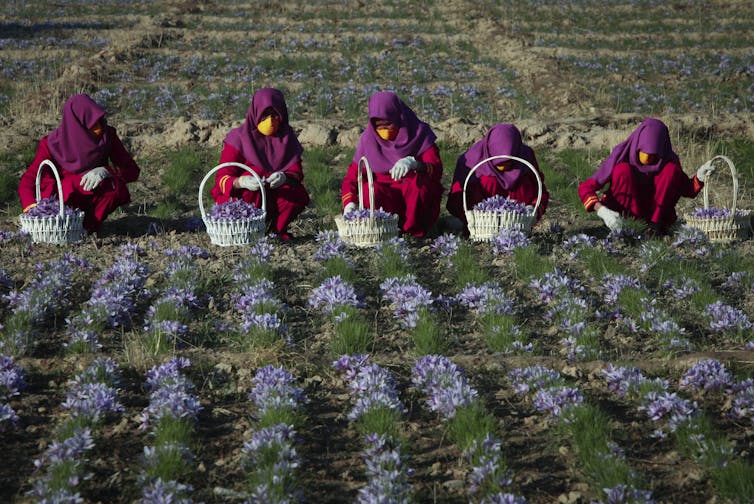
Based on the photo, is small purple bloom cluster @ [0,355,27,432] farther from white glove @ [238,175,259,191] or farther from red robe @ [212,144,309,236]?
red robe @ [212,144,309,236]

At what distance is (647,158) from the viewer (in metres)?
8.27

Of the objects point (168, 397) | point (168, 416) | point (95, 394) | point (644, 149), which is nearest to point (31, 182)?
point (95, 394)

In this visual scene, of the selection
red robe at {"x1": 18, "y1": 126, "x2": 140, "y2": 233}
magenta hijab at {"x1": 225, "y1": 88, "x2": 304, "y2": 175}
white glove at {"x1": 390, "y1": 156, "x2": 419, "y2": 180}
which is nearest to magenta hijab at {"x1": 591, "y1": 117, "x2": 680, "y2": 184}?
white glove at {"x1": 390, "y1": 156, "x2": 419, "y2": 180}

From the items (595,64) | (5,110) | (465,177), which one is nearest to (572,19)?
(595,64)

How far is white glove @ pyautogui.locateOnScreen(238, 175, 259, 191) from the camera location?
7.84 metres

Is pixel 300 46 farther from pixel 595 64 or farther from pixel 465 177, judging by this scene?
pixel 465 177

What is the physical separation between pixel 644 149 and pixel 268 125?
11.3 ft

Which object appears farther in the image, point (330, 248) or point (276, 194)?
point (276, 194)

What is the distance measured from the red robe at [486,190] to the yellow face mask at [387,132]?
687 millimetres

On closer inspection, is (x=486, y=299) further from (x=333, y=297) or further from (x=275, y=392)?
(x=275, y=392)

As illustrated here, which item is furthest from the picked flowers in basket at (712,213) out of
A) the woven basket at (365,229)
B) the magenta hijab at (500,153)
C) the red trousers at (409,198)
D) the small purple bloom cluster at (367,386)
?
the small purple bloom cluster at (367,386)

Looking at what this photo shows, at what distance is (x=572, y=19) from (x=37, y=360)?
24111 mm

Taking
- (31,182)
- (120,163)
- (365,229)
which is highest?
(120,163)

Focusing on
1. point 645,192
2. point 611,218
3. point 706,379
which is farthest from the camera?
point 645,192
